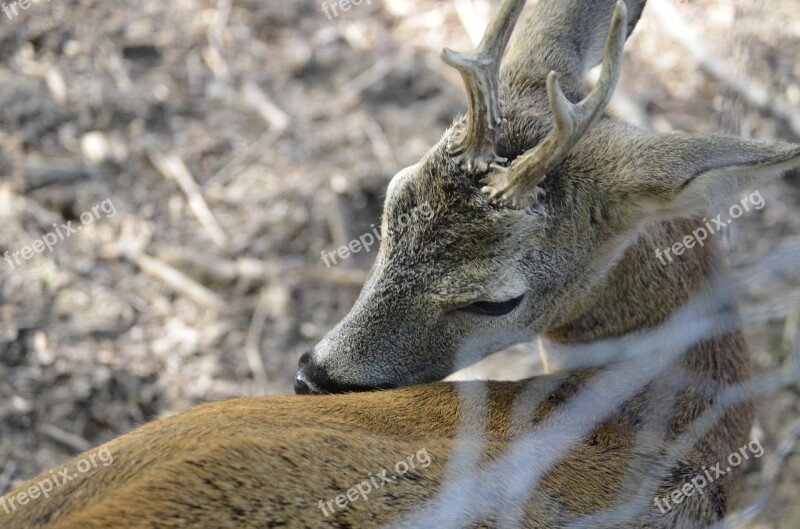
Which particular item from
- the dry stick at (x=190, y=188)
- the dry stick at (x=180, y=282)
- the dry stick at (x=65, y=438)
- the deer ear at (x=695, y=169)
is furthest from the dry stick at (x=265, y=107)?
the deer ear at (x=695, y=169)

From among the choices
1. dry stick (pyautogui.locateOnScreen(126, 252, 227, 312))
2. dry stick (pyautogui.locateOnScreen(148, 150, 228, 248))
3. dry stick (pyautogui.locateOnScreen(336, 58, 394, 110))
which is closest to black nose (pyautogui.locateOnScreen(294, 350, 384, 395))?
dry stick (pyautogui.locateOnScreen(126, 252, 227, 312))

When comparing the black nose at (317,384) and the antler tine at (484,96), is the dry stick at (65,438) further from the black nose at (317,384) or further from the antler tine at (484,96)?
the antler tine at (484,96)

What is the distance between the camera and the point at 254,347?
518 cm

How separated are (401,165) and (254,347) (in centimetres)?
189

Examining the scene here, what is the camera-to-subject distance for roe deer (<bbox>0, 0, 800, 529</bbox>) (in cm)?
242

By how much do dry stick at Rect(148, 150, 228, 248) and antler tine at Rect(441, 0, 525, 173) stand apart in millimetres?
2827

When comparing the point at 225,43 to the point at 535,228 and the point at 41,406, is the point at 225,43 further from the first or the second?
the point at 535,228

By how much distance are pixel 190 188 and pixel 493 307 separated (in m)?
3.23

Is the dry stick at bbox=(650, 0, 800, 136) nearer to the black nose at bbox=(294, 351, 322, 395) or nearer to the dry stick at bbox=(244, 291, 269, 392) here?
the dry stick at bbox=(244, 291, 269, 392)

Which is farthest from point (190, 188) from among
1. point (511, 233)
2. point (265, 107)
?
point (511, 233)

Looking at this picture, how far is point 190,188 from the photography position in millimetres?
5863

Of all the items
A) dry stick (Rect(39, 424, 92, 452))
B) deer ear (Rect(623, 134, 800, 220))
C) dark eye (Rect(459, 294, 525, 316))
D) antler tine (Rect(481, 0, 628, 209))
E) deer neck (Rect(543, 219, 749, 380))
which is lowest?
deer neck (Rect(543, 219, 749, 380))

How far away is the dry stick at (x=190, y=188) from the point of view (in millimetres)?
5680

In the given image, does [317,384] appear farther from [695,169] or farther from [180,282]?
[180,282]
